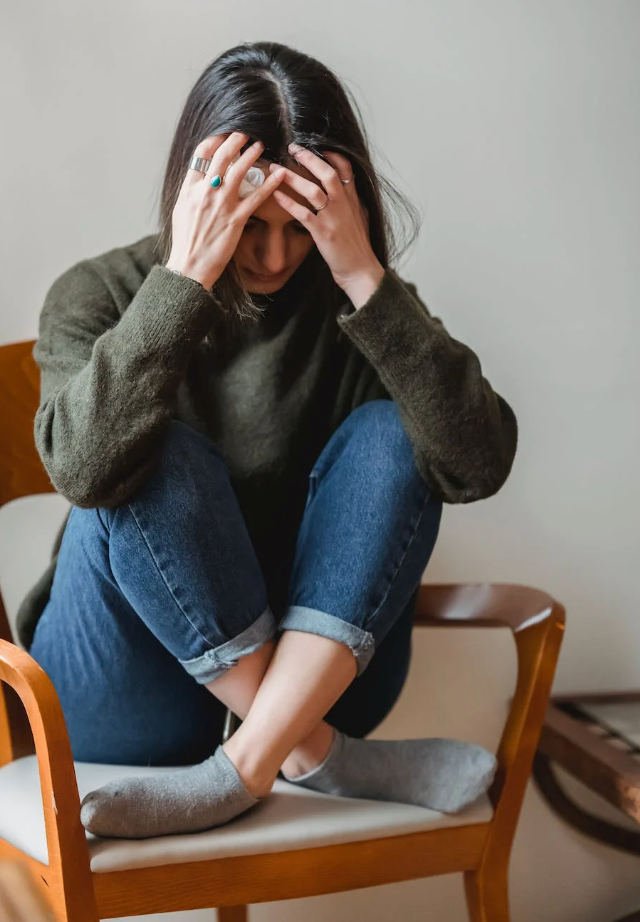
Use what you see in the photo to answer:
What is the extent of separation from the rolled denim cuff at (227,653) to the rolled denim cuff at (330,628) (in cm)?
3

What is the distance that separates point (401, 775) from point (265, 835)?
15cm

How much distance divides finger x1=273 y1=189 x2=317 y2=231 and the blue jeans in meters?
0.19

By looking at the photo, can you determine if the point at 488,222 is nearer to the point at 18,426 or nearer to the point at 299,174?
the point at 299,174

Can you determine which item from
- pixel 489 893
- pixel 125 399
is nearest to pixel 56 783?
pixel 125 399

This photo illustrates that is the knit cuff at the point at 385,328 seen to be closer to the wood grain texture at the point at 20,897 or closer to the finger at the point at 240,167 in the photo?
the finger at the point at 240,167

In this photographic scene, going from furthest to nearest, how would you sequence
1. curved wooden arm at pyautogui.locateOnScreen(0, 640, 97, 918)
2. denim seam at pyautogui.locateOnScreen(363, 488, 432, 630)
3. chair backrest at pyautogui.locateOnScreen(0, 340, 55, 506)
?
1. chair backrest at pyautogui.locateOnScreen(0, 340, 55, 506)
2. denim seam at pyautogui.locateOnScreen(363, 488, 432, 630)
3. curved wooden arm at pyautogui.locateOnScreen(0, 640, 97, 918)

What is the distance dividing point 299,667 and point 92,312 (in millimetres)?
442

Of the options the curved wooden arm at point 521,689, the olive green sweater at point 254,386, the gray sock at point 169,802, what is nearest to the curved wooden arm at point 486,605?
the curved wooden arm at point 521,689

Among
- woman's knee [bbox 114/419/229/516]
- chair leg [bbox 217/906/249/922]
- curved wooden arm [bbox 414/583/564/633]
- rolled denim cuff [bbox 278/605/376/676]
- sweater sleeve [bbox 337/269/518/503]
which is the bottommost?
chair leg [bbox 217/906/249/922]

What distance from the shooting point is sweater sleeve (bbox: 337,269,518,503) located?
2.90 feet

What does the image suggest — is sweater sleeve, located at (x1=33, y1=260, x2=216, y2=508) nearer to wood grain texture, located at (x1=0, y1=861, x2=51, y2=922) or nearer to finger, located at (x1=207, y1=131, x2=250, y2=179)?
finger, located at (x1=207, y1=131, x2=250, y2=179)

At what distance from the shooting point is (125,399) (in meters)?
0.80

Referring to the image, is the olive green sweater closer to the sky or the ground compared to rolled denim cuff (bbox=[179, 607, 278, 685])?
closer to the sky

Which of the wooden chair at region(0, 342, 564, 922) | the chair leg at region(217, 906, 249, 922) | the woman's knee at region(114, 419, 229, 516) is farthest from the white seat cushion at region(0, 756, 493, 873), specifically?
the chair leg at region(217, 906, 249, 922)
